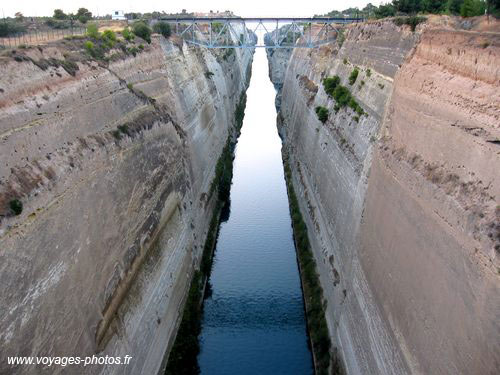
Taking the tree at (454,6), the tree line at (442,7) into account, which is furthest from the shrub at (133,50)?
the tree at (454,6)

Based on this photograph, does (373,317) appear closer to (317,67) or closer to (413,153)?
(413,153)

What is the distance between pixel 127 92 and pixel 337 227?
7320 mm

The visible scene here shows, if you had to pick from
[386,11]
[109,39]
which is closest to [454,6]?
[386,11]

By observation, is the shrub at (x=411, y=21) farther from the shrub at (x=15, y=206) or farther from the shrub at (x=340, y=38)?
the shrub at (x=15, y=206)

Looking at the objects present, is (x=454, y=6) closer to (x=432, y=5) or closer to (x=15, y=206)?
(x=432, y=5)

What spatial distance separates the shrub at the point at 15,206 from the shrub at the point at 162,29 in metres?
17.1

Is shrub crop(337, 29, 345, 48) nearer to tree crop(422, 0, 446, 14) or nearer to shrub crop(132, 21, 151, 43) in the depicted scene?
tree crop(422, 0, 446, 14)

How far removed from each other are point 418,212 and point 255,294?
27.1 feet

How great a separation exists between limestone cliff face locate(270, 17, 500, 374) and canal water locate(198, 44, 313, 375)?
1.60 meters

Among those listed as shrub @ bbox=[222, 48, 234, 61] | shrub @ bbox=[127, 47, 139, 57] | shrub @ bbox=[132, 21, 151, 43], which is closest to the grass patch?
shrub @ bbox=[127, 47, 139, 57]

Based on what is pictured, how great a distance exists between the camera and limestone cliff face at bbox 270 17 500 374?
288 inches

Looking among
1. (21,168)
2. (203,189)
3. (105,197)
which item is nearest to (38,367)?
(21,168)

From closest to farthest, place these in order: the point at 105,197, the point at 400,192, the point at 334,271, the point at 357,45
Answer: the point at 400,192 → the point at 105,197 → the point at 334,271 → the point at 357,45

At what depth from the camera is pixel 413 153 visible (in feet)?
34.8
